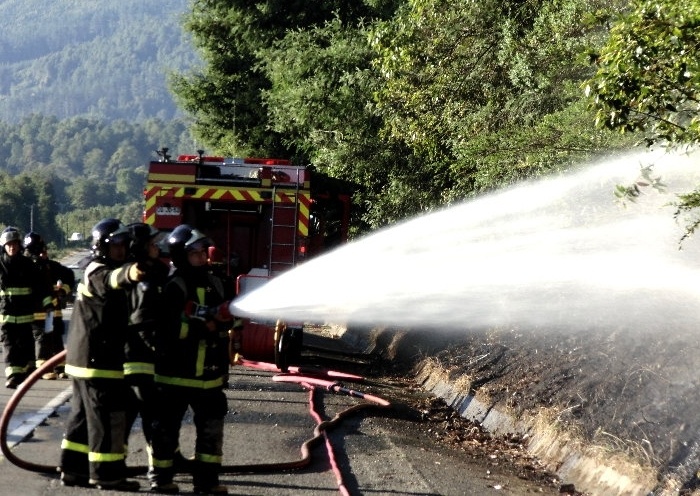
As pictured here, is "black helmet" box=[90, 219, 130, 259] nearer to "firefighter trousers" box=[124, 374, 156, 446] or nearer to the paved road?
"firefighter trousers" box=[124, 374, 156, 446]

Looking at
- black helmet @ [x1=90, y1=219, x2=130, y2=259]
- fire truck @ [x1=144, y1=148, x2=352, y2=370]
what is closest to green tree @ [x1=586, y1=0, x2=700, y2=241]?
black helmet @ [x1=90, y1=219, x2=130, y2=259]

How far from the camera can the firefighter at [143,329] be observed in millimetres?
6398

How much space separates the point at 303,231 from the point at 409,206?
4431 mm

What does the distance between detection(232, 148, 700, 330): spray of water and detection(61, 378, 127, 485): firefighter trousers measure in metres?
2.33

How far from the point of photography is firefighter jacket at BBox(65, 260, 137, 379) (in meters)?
6.34

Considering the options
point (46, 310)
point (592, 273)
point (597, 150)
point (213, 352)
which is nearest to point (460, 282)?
point (592, 273)

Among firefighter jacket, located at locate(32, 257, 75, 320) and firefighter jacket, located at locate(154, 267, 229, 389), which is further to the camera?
firefighter jacket, located at locate(32, 257, 75, 320)

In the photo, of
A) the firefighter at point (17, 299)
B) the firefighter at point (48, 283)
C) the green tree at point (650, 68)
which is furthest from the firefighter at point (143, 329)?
→ the firefighter at point (48, 283)

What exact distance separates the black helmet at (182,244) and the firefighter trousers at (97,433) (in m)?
0.84

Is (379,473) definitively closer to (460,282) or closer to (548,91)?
(460,282)

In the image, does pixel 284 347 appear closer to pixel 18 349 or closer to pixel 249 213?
pixel 249 213

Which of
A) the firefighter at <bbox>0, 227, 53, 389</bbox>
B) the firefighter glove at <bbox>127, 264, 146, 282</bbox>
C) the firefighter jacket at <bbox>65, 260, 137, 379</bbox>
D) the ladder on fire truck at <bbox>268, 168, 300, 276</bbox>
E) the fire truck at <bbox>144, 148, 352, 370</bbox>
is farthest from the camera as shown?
the ladder on fire truck at <bbox>268, 168, 300, 276</bbox>

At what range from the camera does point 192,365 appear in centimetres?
653

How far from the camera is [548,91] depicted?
1158 cm
